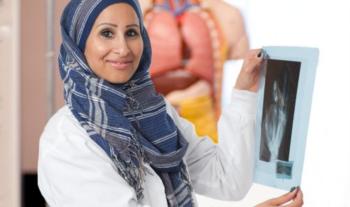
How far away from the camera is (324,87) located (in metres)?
1.25

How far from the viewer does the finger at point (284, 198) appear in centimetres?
104

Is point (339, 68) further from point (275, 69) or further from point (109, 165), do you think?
point (109, 165)

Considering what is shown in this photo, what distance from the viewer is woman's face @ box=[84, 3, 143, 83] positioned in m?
0.94

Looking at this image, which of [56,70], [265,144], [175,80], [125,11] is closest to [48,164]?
[125,11]

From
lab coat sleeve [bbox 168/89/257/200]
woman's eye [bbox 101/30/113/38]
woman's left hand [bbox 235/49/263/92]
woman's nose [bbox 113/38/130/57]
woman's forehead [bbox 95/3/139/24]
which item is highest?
woman's forehead [bbox 95/3/139/24]

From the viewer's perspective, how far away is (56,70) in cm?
176

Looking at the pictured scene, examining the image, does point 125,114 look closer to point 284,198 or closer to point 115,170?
point 115,170

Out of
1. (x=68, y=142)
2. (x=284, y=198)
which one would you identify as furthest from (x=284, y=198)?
(x=68, y=142)

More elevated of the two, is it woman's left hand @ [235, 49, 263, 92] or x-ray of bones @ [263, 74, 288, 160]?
woman's left hand @ [235, 49, 263, 92]

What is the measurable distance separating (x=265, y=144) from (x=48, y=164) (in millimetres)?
515

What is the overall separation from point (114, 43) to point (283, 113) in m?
0.43
